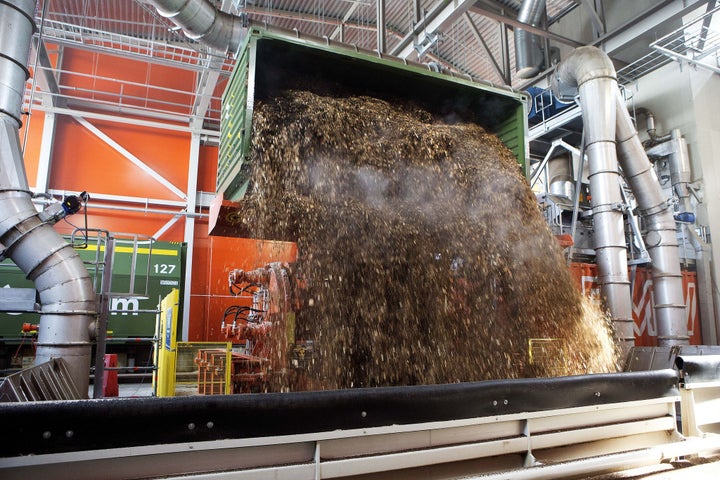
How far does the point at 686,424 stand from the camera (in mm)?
2143

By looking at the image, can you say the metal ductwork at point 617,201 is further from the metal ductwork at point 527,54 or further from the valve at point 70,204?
the valve at point 70,204

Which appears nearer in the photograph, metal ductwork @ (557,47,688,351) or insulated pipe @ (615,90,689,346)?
metal ductwork @ (557,47,688,351)

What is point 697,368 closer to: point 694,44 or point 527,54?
point 527,54

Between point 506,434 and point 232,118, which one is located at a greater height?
point 232,118

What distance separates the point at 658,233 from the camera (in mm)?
6543

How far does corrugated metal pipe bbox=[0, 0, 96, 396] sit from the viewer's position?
3.88 m

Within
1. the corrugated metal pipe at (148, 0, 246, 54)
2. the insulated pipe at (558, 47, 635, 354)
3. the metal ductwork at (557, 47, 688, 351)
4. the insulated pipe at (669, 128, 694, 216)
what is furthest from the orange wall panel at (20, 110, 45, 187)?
the insulated pipe at (669, 128, 694, 216)

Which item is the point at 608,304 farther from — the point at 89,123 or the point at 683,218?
the point at 89,123

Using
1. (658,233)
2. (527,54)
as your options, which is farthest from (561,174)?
(658,233)

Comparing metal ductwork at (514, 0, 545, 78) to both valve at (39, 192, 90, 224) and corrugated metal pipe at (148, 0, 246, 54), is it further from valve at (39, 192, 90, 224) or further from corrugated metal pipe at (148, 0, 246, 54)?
valve at (39, 192, 90, 224)

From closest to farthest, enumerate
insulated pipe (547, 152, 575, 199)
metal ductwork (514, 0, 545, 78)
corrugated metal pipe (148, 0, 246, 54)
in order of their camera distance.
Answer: corrugated metal pipe (148, 0, 246, 54), metal ductwork (514, 0, 545, 78), insulated pipe (547, 152, 575, 199)

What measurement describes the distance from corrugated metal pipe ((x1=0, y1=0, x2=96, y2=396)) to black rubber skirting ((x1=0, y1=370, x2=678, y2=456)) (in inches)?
122

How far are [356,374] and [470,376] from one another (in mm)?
736

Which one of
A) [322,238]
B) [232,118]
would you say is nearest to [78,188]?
[232,118]
